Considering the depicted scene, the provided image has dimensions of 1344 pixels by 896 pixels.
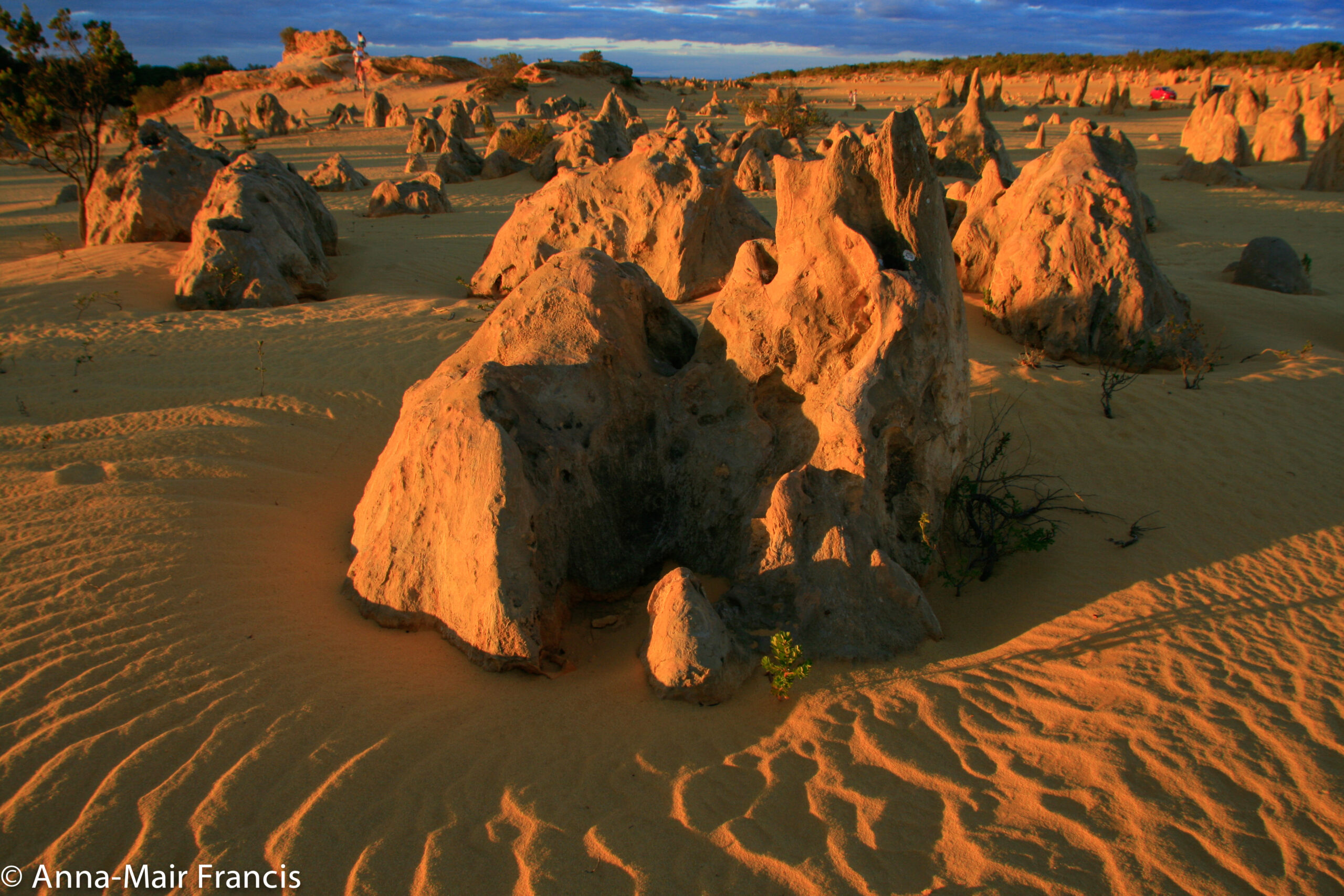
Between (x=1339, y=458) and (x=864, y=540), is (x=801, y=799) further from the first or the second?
(x=1339, y=458)

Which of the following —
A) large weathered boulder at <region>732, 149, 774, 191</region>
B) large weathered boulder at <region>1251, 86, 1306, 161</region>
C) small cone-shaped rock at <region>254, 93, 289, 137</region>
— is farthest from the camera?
small cone-shaped rock at <region>254, 93, 289, 137</region>

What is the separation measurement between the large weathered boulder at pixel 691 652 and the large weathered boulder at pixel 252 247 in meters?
7.92

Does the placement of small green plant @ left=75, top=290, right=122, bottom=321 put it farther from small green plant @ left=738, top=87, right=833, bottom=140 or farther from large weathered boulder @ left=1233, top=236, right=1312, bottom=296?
small green plant @ left=738, top=87, right=833, bottom=140

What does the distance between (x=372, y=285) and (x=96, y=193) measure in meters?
4.80

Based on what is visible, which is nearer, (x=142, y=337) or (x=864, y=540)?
(x=864, y=540)

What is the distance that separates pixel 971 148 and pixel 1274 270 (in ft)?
28.5

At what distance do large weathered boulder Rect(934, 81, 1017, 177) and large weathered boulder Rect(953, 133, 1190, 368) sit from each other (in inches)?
370

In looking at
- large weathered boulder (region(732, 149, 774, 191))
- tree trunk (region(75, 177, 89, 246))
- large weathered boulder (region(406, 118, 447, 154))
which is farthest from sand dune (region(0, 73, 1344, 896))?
large weathered boulder (region(406, 118, 447, 154))

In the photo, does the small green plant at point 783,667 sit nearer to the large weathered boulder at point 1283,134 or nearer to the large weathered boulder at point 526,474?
the large weathered boulder at point 526,474

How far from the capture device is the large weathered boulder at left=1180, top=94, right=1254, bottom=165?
749 inches

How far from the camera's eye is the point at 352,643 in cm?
347

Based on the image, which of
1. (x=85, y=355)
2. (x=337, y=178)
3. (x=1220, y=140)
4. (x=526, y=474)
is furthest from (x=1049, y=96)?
(x=526, y=474)

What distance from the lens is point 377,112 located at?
28484 millimetres

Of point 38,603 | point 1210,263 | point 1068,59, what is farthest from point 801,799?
point 1068,59
